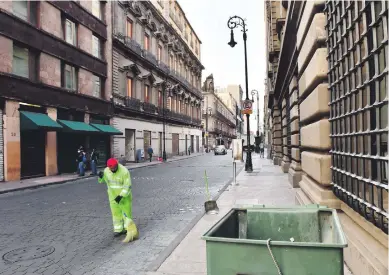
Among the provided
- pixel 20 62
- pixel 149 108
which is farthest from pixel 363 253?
pixel 149 108

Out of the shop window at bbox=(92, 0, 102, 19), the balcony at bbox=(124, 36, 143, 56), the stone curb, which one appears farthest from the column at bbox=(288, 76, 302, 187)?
the balcony at bbox=(124, 36, 143, 56)

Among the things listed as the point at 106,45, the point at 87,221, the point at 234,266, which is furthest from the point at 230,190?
the point at 106,45

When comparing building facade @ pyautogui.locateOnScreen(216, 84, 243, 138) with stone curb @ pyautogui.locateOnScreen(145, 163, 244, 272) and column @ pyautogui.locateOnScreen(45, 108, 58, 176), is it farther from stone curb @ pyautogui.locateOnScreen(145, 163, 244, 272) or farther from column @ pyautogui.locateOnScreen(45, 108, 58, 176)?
stone curb @ pyautogui.locateOnScreen(145, 163, 244, 272)

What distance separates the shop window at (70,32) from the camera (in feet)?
73.0

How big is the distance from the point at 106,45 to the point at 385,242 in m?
26.6

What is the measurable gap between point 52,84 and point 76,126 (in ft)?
9.53

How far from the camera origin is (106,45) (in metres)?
27.1

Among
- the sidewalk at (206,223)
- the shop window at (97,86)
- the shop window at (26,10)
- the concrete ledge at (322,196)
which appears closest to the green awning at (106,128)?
the shop window at (97,86)

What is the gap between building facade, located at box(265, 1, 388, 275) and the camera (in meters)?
3.48

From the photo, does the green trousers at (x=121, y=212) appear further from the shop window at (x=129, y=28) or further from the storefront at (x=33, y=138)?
the shop window at (x=129, y=28)

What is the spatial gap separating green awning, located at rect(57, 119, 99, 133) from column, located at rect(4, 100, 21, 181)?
3323mm

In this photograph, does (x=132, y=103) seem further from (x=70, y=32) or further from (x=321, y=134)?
(x=321, y=134)

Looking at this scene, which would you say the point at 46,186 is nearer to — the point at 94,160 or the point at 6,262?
the point at 94,160

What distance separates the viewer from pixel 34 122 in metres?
17.4
